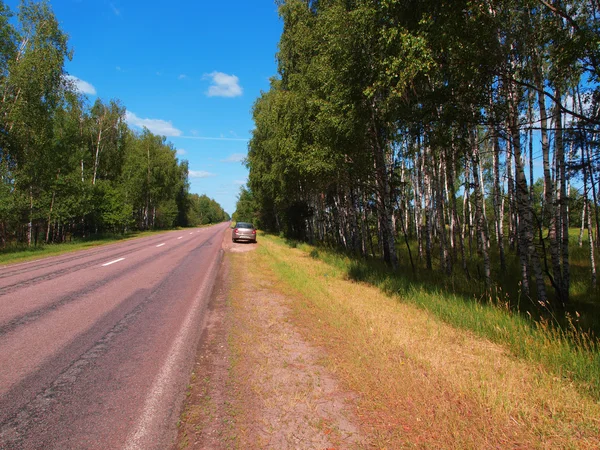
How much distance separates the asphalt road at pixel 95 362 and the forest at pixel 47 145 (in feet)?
53.8

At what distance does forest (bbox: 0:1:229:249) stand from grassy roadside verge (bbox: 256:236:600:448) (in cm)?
2195

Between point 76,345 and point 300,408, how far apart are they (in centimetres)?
359

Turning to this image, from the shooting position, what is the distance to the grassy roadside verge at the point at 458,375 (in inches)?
102

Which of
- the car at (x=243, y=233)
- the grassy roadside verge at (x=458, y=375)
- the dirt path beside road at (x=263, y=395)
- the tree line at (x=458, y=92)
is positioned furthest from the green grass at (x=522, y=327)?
the car at (x=243, y=233)

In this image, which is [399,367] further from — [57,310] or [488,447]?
[57,310]

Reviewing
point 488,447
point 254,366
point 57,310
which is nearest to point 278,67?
point 57,310

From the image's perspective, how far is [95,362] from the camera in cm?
399

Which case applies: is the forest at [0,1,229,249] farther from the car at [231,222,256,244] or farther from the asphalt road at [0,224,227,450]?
the asphalt road at [0,224,227,450]

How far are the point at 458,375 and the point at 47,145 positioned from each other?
30109 mm

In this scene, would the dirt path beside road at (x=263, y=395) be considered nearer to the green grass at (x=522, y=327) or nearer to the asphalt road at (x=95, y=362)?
the asphalt road at (x=95, y=362)

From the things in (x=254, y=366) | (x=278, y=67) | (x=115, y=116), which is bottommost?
(x=254, y=366)

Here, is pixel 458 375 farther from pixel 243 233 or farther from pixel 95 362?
pixel 243 233

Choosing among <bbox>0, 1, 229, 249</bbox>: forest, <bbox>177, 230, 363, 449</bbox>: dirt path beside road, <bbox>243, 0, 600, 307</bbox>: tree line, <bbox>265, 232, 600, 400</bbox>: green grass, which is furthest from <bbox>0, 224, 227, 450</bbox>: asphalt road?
<bbox>0, 1, 229, 249</bbox>: forest

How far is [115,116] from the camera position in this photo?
36906mm
